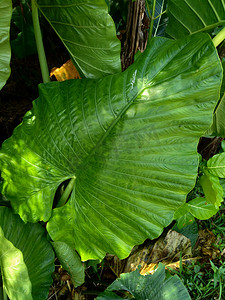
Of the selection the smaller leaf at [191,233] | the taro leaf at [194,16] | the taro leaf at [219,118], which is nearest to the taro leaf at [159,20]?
the taro leaf at [194,16]

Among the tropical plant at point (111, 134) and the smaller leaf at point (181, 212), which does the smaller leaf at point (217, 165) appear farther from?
the tropical plant at point (111, 134)

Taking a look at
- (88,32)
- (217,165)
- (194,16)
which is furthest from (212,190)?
(88,32)

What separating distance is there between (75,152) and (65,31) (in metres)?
0.42

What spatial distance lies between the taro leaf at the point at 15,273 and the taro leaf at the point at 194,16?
91cm

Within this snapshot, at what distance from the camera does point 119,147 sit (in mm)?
970

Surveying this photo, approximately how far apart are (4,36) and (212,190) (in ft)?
3.10

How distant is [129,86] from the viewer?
36.4 inches

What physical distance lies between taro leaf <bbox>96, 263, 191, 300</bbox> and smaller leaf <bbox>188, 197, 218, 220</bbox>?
378 millimetres

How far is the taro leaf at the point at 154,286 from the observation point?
3.53 feet

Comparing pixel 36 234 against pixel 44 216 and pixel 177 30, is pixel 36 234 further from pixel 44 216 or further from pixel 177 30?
pixel 177 30

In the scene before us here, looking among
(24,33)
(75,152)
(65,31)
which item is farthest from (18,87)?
(75,152)

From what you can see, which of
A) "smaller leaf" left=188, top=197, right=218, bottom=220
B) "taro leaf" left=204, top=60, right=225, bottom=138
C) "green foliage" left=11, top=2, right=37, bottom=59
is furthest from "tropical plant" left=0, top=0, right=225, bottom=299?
"green foliage" left=11, top=2, right=37, bottom=59

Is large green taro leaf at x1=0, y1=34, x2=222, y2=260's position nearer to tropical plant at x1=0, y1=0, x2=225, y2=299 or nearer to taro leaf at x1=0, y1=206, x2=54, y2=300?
tropical plant at x1=0, y1=0, x2=225, y2=299

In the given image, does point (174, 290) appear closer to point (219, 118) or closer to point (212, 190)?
point (212, 190)
